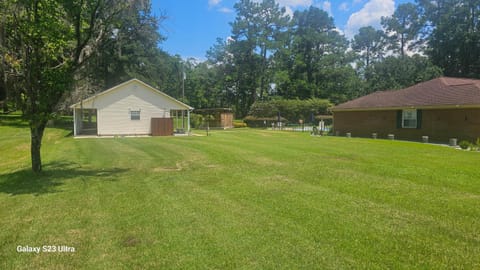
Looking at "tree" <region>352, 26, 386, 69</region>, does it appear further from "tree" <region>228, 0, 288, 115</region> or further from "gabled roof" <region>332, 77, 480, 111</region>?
"gabled roof" <region>332, 77, 480, 111</region>

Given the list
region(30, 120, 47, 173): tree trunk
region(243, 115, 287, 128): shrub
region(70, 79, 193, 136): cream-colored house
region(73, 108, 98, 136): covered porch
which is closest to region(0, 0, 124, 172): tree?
region(30, 120, 47, 173): tree trunk

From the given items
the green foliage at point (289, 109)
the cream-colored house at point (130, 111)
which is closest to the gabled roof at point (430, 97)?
the cream-colored house at point (130, 111)

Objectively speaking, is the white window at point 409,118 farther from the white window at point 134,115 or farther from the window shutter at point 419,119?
the white window at point 134,115

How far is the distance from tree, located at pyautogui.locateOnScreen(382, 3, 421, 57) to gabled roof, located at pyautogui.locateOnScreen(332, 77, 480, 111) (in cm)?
3130

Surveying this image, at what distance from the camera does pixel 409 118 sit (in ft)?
65.8

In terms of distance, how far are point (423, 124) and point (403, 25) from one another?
38378 mm

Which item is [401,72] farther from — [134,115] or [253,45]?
[134,115]

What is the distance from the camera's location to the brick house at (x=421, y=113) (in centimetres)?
1705

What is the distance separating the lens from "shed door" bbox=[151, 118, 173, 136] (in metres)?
24.4

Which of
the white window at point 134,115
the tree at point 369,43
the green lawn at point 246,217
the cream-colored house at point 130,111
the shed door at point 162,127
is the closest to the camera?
the green lawn at point 246,217

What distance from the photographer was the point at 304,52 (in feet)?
180

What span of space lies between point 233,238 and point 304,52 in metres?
54.5

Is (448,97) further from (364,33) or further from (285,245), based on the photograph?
(364,33)

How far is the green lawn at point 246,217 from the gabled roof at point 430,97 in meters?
10.9
